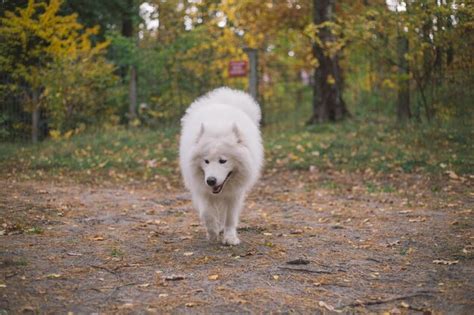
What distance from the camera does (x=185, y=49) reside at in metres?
14.0

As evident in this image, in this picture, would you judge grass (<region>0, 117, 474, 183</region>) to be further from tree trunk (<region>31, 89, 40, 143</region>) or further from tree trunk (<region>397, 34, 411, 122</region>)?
tree trunk (<region>397, 34, 411, 122</region>)

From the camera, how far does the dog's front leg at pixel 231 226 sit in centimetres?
513

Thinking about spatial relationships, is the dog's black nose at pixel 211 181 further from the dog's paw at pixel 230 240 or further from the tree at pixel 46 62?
the tree at pixel 46 62

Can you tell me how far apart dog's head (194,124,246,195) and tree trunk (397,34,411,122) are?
664cm

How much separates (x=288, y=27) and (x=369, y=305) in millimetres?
13950

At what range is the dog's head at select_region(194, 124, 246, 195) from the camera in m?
4.80

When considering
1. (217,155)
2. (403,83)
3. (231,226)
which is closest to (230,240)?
(231,226)

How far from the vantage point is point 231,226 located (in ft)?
17.1

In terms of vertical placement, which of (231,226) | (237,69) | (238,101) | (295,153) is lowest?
(231,226)

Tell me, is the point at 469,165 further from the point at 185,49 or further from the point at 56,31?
the point at 56,31

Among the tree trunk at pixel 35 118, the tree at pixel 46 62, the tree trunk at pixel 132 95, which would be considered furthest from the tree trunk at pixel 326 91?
the tree trunk at pixel 35 118

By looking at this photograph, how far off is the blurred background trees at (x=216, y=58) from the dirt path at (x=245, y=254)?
3.47 m

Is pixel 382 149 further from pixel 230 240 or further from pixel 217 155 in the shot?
pixel 217 155

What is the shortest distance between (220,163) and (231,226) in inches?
27.9
